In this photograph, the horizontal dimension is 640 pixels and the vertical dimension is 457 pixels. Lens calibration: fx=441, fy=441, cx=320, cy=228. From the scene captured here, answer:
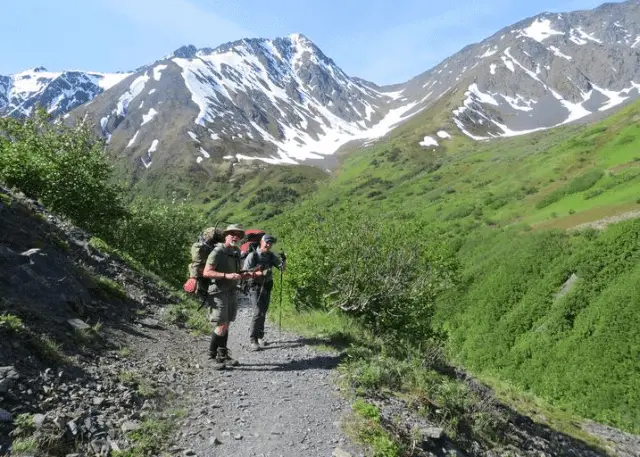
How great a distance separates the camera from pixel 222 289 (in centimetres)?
1162

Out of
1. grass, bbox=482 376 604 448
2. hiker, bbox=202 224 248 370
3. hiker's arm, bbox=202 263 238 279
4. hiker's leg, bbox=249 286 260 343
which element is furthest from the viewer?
grass, bbox=482 376 604 448

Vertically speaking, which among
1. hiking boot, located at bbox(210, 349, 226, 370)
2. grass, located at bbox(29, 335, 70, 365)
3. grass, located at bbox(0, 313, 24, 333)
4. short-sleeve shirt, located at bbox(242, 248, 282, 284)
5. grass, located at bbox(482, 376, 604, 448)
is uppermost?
short-sleeve shirt, located at bbox(242, 248, 282, 284)

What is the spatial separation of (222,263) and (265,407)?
12.8ft

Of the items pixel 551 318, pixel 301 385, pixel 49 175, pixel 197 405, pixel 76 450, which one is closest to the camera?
pixel 76 450

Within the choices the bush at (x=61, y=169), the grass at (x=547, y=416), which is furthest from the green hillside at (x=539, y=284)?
the bush at (x=61, y=169)

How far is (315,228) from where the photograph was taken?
20.6m

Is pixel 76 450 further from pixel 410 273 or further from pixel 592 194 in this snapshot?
pixel 592 194

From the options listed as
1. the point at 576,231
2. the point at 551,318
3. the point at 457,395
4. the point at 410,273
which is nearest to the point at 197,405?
the point at 457,395

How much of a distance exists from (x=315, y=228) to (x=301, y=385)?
10.5 meters

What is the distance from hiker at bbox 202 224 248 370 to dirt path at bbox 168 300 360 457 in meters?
0.41

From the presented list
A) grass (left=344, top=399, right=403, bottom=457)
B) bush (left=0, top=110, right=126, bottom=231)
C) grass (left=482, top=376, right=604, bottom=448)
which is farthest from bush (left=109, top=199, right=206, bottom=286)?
grass (left=344, top=399, right=403, bottom=457)

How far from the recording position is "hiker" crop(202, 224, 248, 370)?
1150 centimetres

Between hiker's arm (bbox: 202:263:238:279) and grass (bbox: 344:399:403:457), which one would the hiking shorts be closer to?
hiker's arm (bbox: 202:263:238:279)

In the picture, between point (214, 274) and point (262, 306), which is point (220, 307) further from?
point (262, 306)
